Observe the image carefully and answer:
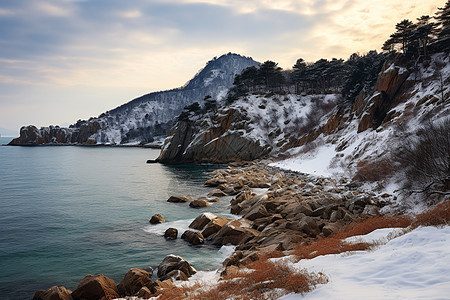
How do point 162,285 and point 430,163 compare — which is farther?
point 430,163

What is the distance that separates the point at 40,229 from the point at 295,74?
87.8m

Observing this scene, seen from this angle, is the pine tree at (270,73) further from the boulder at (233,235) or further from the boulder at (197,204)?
the boulder at (233,235)

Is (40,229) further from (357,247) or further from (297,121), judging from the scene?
(297,121)

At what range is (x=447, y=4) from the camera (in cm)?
4562

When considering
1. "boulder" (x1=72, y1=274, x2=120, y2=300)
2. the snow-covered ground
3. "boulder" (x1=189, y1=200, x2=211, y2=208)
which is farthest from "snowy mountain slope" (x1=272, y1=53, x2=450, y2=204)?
"boulder" (x1=72, y1=274, x2=120, y2=300)

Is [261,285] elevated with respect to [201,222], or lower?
elevated

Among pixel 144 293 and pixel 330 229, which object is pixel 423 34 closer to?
pixel 330 229

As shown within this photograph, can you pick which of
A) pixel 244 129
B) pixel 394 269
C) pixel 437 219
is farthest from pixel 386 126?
pixel 244 129

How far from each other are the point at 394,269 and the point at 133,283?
9.44 meters

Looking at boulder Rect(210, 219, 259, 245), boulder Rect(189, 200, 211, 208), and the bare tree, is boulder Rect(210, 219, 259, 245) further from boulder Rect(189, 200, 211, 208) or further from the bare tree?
the bare tree

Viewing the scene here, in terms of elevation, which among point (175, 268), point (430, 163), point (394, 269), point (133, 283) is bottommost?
point (175, 268)

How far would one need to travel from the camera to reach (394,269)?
700 cm

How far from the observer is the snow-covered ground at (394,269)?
577cm

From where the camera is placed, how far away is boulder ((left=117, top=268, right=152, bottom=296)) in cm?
1034
